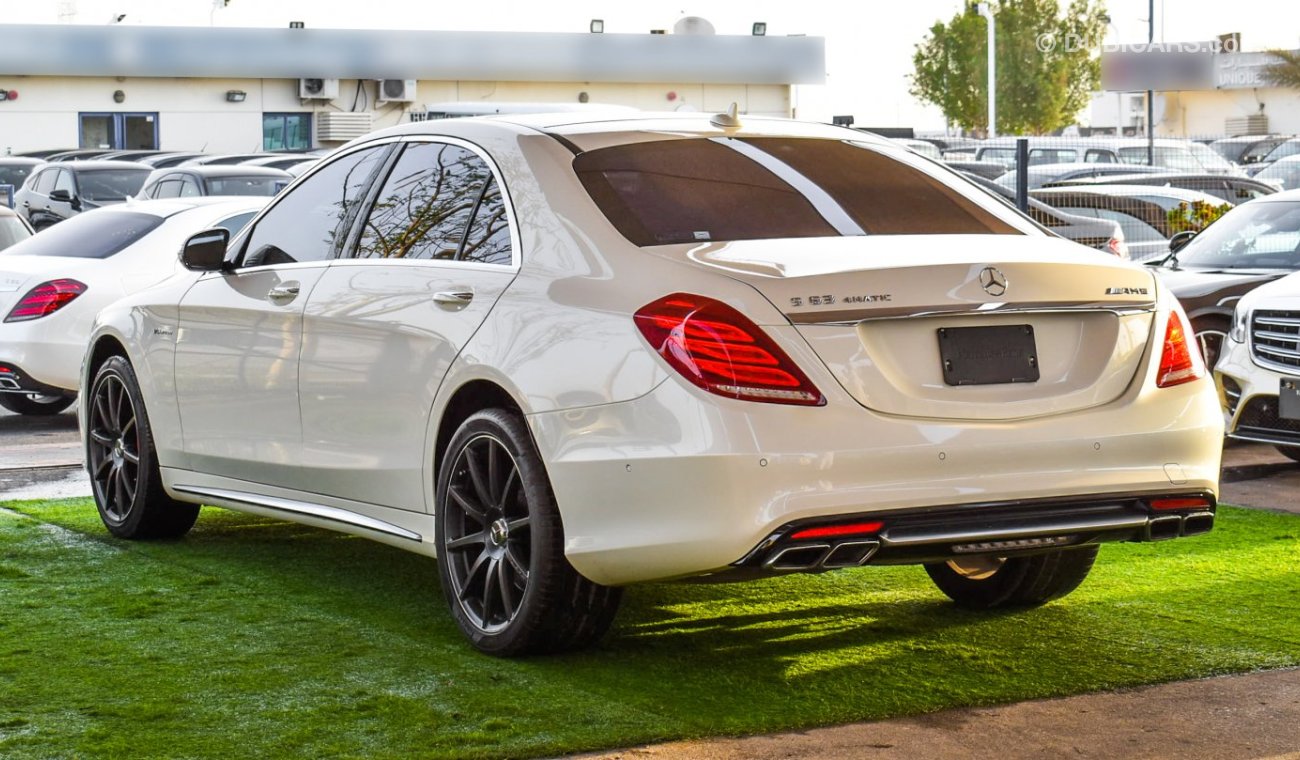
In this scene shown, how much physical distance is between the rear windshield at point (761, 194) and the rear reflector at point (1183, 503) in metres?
0.98

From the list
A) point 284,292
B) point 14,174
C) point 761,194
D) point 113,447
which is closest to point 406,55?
point 14,174

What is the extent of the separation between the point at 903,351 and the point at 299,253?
103 inches

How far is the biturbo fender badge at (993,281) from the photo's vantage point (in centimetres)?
511

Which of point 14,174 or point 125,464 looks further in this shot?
point 14,174

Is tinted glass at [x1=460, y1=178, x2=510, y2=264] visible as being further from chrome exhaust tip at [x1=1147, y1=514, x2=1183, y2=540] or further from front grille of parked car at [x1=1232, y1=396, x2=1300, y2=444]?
front grille of parked car at [x1=1232, y1=396, x2=1300, y2=444]

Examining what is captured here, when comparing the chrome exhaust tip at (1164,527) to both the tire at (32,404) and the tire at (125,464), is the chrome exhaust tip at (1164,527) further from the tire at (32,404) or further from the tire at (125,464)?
the tire at (32,404)

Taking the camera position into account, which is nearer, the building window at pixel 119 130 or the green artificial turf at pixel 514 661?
the green artificial turf at pixel 514 661

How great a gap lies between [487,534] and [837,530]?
1212 mm

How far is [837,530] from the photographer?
16.0ft

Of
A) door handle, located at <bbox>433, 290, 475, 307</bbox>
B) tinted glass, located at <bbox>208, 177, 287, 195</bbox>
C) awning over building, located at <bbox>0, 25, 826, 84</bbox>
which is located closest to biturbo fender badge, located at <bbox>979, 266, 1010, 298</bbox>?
door handle, located at <bbox>433, 290, 475, 307</bbox>

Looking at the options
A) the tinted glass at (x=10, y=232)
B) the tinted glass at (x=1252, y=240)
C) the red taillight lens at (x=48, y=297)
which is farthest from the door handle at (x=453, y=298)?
the tinted glass at (x=10, y=232)

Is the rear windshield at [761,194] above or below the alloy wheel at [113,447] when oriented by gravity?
above

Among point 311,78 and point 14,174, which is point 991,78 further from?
point 14,174

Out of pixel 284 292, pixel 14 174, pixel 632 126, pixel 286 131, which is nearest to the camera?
pixel 632 126
